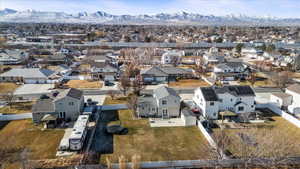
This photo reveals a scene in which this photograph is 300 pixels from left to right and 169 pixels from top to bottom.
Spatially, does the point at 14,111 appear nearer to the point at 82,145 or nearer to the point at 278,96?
the point at 82,145

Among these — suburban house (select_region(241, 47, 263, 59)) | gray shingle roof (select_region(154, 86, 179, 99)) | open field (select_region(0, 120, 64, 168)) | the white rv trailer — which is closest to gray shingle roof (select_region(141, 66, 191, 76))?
gray shingle roof (select_region(154, 86, 179, 99))

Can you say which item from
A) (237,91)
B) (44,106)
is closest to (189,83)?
(237,91)

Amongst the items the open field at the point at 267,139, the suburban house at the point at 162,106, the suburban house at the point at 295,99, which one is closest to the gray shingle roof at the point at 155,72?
the suburban house at the point at 162,106

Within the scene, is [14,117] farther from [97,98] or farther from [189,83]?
[189,83]

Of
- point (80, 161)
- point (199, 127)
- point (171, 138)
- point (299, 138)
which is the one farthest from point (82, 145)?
point (299, 138)

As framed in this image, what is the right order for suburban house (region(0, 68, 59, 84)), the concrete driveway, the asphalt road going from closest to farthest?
the concrete driveway < the asphalt road < suburban house (region(0, 68, 59, 84))

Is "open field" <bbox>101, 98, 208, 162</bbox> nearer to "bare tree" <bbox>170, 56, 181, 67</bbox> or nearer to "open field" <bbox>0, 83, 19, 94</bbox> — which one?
"open field" <bbox>0, 83, 19, 94</bbox>
